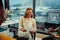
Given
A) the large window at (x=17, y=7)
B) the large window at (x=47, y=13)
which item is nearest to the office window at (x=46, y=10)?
the large window at (x=47, y=13)

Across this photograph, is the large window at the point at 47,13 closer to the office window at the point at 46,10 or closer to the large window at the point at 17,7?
the office window at the point at 46,10

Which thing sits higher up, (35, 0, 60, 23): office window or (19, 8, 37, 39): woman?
(35, 0, 60, 23): office window

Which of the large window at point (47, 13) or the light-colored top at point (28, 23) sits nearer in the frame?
the large window at point (47, 13)

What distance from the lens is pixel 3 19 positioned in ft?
6.85

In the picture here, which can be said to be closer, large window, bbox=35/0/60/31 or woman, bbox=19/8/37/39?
large window, bbox=35/0/60/31

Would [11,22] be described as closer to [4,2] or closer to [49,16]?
[4,2]

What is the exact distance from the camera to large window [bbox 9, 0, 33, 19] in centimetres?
195

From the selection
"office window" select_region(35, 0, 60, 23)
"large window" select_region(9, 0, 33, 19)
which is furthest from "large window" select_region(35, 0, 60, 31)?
"large window" select_region(9, 0, 33, 19)

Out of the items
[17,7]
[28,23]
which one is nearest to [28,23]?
[28,23]

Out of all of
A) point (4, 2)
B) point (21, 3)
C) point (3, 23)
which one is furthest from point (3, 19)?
point (21, 3)

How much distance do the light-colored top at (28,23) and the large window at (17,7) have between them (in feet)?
0.30

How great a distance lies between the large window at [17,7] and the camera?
6.38ft

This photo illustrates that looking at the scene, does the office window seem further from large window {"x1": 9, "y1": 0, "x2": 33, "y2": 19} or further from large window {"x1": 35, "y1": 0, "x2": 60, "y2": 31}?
large window {"x1": 9, "y1": 0, "x2": 33, "y2": 19}

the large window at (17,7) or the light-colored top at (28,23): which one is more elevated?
→ the large window at (17,7)
